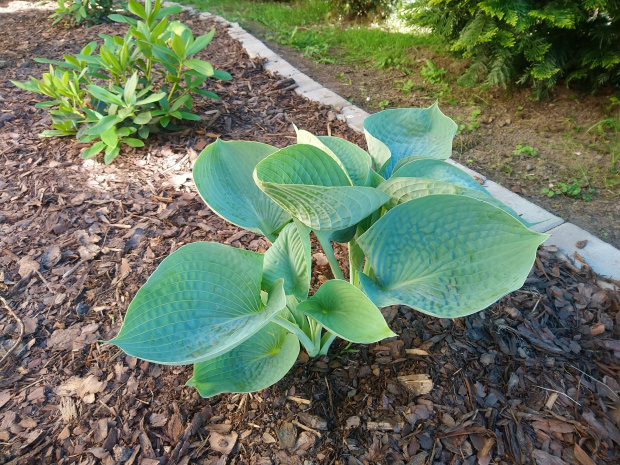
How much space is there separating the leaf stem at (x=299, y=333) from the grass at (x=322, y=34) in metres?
2.84

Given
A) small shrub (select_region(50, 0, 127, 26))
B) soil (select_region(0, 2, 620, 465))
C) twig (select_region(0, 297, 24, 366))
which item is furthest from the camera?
small shrub (select_region(50, 0, 127, 26))

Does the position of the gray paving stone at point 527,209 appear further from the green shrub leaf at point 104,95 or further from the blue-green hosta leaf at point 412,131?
the green shrub leaf at point 104,95

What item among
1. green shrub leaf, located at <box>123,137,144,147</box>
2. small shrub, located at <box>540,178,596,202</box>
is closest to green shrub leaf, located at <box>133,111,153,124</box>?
green shrub leaf, located at <box>123,137,144,147</box>

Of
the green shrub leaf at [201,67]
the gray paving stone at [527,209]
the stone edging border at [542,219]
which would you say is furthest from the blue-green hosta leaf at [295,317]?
the green shrub leaf at [201,67]

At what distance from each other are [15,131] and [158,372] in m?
2.08

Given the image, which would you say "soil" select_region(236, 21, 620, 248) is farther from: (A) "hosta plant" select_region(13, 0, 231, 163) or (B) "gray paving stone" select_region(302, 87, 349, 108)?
(A) "hosta plant" select_region(13, 0, 231, 163)

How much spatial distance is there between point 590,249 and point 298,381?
4.34 feet

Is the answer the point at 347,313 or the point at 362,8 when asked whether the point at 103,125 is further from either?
the point at 362,8

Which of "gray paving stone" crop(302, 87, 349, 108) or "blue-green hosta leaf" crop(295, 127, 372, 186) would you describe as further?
"gray paving stone" crop(302, 87, 349, 108)

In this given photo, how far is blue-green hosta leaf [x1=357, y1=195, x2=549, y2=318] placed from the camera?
32.4 inches

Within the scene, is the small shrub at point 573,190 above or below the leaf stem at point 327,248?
below

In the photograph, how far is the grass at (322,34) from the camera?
12.2ft

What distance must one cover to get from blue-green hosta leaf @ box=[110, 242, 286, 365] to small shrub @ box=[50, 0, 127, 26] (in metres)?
4.17

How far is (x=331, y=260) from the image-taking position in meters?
1.14
